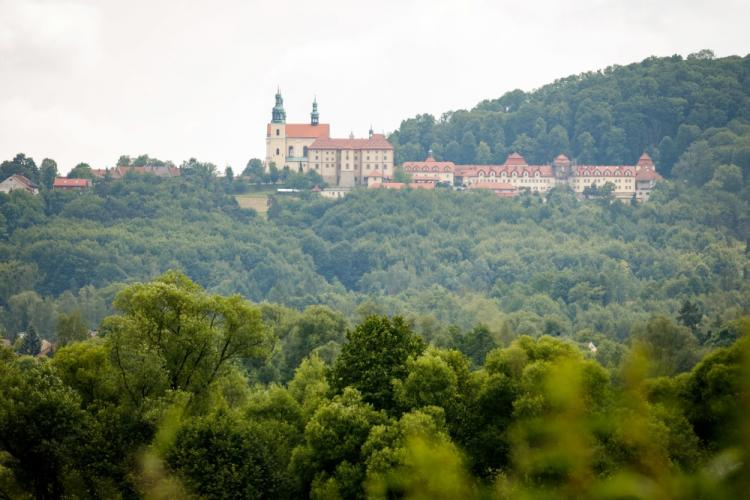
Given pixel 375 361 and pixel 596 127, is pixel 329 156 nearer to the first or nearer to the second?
pixel 596 127

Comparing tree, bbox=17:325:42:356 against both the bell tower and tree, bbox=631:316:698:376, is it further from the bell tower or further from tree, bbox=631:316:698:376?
the bell tower

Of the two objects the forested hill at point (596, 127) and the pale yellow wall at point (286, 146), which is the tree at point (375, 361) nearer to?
the pale yellow wall at point (286, 146)

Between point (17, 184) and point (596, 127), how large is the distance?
261 ft

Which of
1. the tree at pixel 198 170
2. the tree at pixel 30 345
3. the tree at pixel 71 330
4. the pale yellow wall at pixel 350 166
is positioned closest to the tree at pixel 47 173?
the tree at pixel 198 170

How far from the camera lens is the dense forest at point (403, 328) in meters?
13.8

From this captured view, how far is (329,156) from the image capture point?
167 m

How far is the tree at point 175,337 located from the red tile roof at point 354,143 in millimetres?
129628

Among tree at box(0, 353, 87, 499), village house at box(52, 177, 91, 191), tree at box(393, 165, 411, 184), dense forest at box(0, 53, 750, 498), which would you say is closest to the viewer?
dense forest at box(0, 53, 750, 498)

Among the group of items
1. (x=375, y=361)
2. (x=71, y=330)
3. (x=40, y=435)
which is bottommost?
(x=71, y=330)

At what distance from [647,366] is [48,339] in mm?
102300

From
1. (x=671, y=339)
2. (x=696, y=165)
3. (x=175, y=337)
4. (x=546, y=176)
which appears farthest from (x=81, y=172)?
(x=175, y=337)

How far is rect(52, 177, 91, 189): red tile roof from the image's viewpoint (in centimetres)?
16650

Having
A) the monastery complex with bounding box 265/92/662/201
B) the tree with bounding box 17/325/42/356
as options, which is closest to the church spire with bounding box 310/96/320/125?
the monastery complex with bounding box 265/92/662/201

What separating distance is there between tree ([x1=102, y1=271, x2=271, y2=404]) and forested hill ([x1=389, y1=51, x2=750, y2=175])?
145 meters
